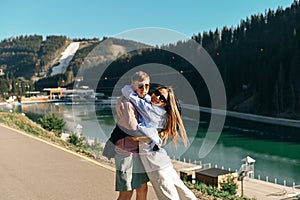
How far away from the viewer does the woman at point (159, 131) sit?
1837 millimetres

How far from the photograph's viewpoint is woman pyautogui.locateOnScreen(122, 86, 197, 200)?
1.84 metres

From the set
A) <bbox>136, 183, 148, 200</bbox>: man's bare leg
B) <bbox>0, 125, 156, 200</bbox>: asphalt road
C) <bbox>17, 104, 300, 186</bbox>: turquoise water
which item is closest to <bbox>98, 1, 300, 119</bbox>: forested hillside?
<bbox>17, 104, 300, 186</bbox>: turquoise water

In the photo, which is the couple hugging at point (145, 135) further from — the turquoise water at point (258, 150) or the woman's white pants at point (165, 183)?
the turquoise water at point (258, 150)

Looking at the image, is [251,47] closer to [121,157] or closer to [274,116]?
[274,116]

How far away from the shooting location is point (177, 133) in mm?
1979

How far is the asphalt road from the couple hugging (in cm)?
78

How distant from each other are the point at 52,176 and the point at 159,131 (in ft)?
6.29

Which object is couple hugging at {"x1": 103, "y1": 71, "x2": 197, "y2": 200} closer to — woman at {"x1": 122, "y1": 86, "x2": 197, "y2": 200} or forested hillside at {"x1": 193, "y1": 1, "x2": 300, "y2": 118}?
woman at {"x1": 122, "y1": 86, "x2": 197, "y2": 200}

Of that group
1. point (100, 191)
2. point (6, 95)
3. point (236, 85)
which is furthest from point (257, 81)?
point (6, 95)

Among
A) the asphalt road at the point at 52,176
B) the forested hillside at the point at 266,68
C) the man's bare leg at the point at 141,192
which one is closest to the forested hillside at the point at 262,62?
the forested hillside at the point at 266,68

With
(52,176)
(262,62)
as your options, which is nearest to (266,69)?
(262,62)

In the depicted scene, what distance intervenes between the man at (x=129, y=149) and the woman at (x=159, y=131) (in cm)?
4

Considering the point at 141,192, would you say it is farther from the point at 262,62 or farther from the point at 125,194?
the point at 262,62

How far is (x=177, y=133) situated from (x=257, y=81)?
146ft
